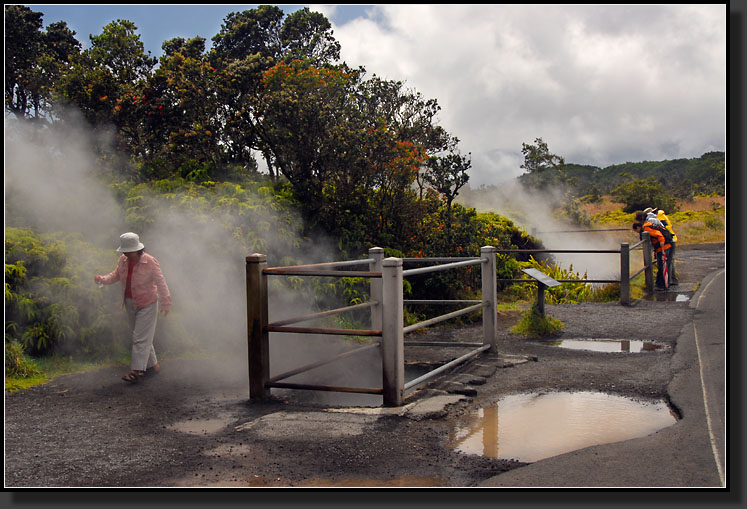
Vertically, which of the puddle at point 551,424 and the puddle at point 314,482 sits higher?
the puddle at point 314,482

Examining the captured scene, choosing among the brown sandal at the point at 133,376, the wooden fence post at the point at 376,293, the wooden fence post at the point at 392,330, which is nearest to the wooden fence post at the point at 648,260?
the wooden fence post at the point at 376,293

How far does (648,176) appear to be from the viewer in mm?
52062

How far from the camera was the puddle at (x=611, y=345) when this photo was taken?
27.8 feet

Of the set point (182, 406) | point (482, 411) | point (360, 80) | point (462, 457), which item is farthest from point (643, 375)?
point (360, 80)

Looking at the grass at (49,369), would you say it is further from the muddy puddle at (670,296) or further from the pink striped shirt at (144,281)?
the muddy puddle at (670,296)

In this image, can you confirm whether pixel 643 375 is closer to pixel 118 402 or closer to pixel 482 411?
pixel 482 411

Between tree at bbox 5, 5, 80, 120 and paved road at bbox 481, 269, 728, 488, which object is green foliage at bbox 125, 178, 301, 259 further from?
tree at bbox 5, 5, 80, 120

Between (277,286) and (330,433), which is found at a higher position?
(277,286)

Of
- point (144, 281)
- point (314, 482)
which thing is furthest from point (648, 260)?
point (314, 482)

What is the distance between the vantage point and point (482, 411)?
19.1 feet

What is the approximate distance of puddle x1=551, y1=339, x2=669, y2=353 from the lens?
8469 mm

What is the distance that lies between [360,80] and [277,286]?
9905mm

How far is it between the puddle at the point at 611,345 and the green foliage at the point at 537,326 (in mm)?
395

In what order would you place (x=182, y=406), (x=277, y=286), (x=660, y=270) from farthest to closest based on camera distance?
1. (x=660, y=270)
2. (x=277, y=286)
3. (x=182, y=406)
